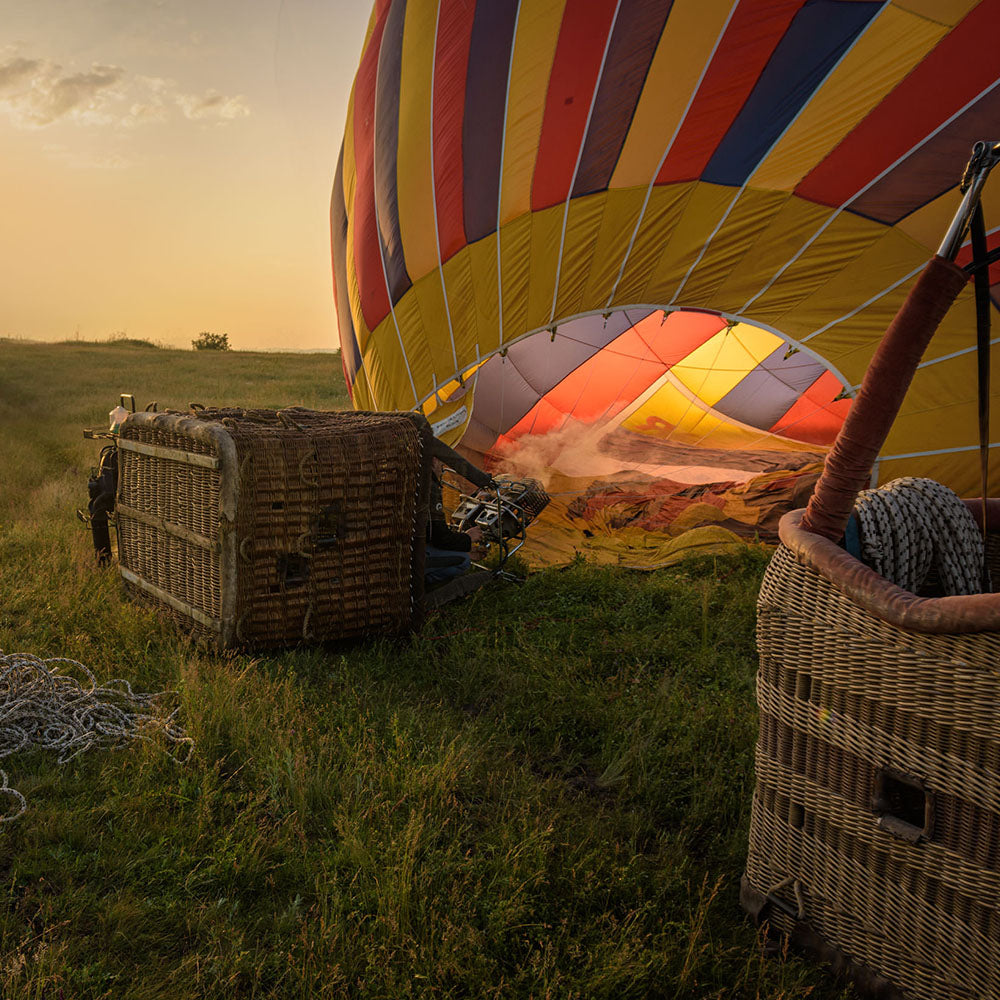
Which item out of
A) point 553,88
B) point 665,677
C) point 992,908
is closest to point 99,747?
point 665,677

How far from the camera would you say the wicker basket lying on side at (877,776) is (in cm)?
158

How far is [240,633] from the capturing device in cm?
344

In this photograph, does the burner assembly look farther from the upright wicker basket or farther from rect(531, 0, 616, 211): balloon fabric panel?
the upright wicker basket

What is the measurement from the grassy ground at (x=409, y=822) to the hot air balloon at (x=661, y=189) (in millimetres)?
2014

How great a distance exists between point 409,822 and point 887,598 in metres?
1.36

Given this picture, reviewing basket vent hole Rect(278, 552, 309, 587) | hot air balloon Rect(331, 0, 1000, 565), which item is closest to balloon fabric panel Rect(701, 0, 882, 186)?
hot air balloon Rect(331, 0, 1000, 565)

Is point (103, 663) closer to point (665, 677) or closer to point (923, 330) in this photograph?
point (665, 677)

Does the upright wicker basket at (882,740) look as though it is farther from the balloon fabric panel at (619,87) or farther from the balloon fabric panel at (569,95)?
the balloon fabric panel at (569,95)

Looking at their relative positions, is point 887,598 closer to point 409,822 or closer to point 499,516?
point 409,822

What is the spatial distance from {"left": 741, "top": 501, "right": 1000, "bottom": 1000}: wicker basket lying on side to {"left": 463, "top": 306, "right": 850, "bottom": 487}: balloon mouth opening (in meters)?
5.26

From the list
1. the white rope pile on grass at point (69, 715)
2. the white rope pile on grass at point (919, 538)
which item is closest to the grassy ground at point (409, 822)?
the white rope pile on grass at point (69, 715)

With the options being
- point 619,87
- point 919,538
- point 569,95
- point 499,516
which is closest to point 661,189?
point 619,87

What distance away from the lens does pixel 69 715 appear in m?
2.86

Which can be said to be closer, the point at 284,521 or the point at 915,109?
the point at 284,521
